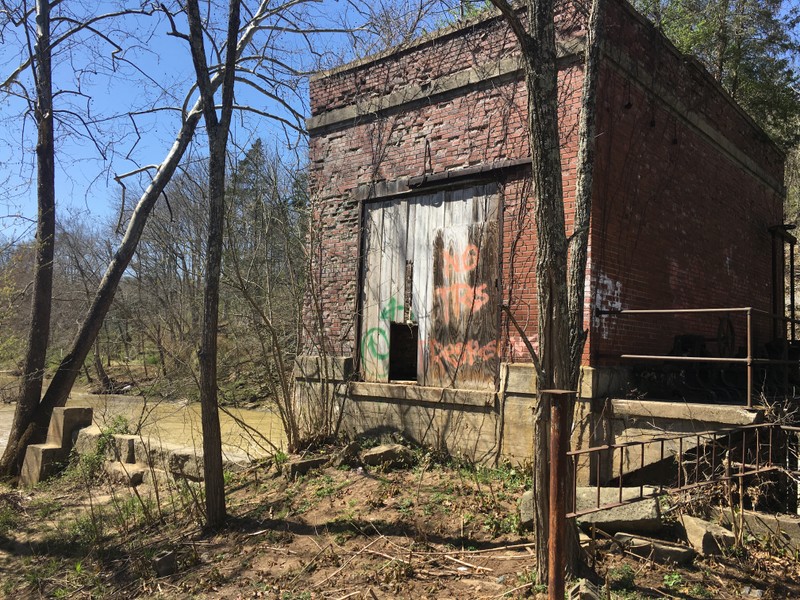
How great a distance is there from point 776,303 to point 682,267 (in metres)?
5.06

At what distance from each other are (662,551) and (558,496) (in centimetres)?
201

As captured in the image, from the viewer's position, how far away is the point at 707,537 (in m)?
5.01

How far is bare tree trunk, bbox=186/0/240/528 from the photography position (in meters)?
6.43

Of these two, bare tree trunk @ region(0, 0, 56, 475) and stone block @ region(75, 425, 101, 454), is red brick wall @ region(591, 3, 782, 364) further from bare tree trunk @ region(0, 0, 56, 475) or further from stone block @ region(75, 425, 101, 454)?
bare tree trunk @ region(0, 0, 56, 475)

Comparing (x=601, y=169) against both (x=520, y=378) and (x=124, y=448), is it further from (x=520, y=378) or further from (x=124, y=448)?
(x=124, y=448)

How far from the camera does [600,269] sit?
7.09 metres

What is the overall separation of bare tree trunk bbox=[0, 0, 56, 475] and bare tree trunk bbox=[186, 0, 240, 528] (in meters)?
6.48

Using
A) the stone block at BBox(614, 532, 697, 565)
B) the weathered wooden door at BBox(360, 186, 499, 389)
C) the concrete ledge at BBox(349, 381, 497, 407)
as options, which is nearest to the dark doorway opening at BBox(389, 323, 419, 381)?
the weathered wooden door at BBox(360, 186, 499, 389)

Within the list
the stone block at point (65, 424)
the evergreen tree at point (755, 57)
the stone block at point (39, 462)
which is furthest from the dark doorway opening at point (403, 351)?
the evergreen tree at point (755, 57)

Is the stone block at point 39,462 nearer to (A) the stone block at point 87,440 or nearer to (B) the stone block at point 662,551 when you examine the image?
(A) the stone block at point 87,440

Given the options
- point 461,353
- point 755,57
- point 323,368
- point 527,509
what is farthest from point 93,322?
point 755,57

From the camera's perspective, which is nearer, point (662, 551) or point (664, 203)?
point (662, 551)

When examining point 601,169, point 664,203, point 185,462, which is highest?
point 601,169

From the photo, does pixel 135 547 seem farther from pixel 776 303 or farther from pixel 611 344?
pixel 776 303
